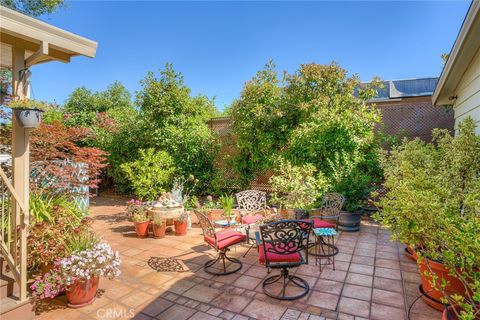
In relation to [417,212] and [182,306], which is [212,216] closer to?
[182,306]

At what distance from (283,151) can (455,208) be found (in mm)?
4804

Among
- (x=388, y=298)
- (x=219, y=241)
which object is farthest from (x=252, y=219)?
(x=388, y=298)

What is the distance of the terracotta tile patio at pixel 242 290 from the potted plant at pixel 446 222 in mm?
455

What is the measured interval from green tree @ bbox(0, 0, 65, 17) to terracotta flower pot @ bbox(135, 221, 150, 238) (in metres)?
8.51

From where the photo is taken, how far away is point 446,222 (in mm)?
2102

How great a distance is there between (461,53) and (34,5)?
38.4ft

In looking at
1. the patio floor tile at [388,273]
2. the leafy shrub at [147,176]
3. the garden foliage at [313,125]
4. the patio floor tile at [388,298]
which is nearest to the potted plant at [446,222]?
the patio floor tile at [388,298]

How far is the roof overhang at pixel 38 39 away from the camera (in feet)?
8.36

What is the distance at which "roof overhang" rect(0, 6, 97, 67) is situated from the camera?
8.36 ft

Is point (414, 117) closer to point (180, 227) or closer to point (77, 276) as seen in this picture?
point (180, 227)

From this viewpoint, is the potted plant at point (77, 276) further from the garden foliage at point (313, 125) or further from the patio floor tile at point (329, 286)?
the garden foliage at point (313, 125)

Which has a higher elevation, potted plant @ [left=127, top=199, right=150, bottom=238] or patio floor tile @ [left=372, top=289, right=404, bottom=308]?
potted plant @ [left=127, top=199, right=150, bottom=238]

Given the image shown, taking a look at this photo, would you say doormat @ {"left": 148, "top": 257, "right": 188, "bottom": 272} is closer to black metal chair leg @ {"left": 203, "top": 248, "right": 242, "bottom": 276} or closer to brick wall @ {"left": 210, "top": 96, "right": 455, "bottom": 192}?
black metal chair leg @ {"left": 203, "top": 248, "right": 242, "bottom": 276}

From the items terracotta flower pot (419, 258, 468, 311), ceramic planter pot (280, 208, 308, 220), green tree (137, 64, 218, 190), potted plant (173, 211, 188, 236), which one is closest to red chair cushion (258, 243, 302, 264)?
terracotta flower pot (419, 258, 468, 311)
